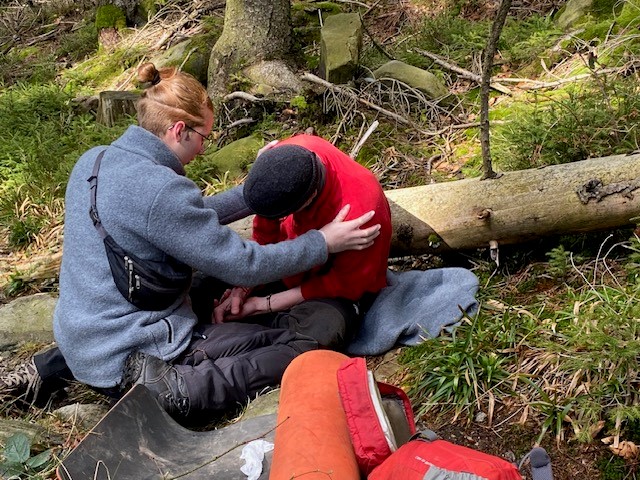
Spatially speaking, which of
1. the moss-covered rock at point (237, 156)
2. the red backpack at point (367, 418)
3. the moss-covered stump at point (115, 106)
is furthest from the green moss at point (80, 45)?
the red backpack at point (367, 418)

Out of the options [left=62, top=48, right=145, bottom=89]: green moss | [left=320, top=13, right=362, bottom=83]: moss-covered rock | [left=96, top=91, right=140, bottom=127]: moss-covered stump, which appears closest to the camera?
[left=320, top=13, right=362, bottom=83]: moss-covered rock

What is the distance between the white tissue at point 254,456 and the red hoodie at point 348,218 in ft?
3.23

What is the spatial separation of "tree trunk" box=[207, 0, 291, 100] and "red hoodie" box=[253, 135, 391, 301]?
2806 mm

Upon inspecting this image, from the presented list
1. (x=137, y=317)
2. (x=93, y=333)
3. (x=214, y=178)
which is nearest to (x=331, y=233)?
(x=137, y=317)

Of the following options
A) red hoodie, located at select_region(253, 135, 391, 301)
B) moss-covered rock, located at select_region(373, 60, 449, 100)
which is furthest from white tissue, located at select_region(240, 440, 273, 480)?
moss-covered rock, located at select_region(373, 60, 449, 100)

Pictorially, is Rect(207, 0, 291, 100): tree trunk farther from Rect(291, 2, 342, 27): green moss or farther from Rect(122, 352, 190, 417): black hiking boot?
Rect(122, 352, 190, 417): black hiking boot

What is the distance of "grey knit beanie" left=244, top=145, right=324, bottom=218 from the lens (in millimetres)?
3107

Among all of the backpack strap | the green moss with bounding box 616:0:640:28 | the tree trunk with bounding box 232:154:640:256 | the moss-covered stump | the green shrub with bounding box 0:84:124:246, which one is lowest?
the green shrub with bounding box 0:84:124:246

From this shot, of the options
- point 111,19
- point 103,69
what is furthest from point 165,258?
point 111,19

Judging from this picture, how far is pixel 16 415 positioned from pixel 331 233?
1.97 metres

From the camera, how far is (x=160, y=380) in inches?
122

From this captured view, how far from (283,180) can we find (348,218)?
1.48 ft

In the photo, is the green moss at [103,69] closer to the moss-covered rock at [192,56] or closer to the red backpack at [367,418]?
the moss-covered rock at [192,56]

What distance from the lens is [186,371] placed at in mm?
3166
